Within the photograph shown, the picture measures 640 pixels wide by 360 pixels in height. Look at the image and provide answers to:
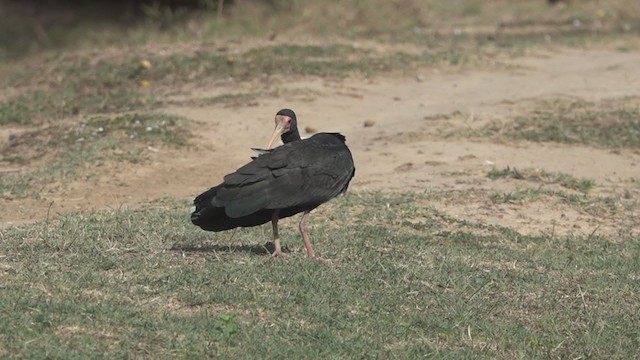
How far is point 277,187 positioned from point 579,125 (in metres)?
5.28

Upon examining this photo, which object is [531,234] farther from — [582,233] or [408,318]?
[408,318]

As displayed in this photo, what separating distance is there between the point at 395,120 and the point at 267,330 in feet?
20.1

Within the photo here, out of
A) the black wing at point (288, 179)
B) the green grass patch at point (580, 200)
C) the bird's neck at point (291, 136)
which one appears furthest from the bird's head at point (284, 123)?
the green grass patch at point (580, 200)

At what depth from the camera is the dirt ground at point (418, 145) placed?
8461mm

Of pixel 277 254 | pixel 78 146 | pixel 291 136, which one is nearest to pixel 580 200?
pixel 291 136

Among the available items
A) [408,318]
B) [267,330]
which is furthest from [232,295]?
[408,318]

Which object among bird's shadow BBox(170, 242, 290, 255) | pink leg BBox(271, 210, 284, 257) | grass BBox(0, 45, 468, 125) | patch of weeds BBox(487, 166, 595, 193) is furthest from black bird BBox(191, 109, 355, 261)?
grass BBox(0, 45, 468, 125)

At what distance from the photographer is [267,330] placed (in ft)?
17.2

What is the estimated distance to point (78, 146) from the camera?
10.1 m

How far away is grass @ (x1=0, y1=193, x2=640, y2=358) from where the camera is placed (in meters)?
5.08

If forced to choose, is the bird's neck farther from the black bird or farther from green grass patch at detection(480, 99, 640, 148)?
green grass patch at detection(480, 99, 640, 148)

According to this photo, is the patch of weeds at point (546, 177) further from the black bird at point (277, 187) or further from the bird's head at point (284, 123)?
the black bird at point (277, 187)

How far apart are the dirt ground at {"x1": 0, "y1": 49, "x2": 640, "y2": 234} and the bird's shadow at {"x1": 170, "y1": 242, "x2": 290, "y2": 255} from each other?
1679 mm

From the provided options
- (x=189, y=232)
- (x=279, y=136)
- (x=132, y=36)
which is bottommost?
(x=132, y=36)
